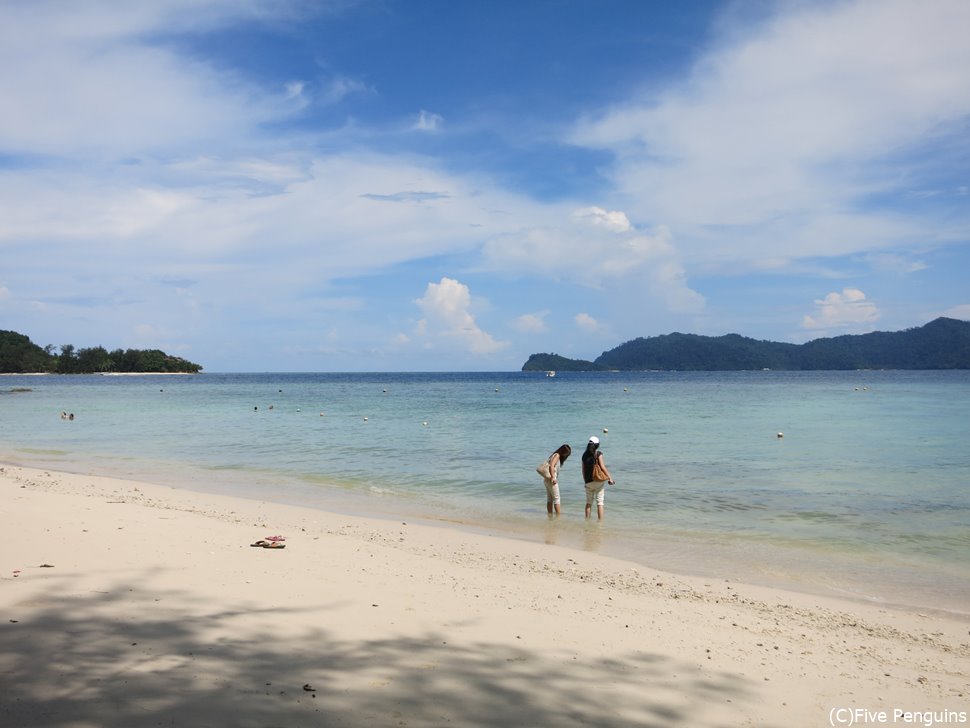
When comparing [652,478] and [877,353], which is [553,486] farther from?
[877,353]

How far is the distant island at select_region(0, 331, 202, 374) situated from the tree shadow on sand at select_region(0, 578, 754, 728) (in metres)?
159

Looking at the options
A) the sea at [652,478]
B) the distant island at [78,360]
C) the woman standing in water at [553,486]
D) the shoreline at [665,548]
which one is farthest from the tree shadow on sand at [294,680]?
the distant island at [78,360]

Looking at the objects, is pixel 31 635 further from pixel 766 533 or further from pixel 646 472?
pixel 646 472

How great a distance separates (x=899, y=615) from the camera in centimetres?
751

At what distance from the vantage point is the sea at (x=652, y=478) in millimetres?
10344

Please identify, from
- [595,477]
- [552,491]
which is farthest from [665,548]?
[552,491]

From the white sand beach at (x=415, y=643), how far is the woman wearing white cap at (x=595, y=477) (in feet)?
13.3

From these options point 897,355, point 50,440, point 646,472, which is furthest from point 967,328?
point 50,440

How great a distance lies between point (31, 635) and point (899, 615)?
8.73 metres

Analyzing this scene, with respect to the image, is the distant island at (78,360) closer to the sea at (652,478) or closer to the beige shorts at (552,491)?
the sea at (652,478)

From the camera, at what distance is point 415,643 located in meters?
5.24

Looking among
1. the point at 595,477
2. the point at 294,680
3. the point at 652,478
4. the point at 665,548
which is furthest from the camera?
the point at 652,478

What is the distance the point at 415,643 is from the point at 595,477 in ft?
27.7

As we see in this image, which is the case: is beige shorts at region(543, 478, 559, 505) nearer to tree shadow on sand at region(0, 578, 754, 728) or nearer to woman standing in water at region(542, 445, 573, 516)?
woman standing in water at region(542, 445, 573, 516)
